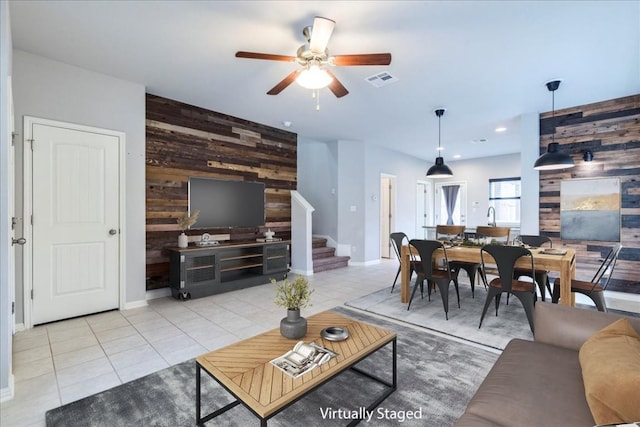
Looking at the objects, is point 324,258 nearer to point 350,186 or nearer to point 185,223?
point 350,186

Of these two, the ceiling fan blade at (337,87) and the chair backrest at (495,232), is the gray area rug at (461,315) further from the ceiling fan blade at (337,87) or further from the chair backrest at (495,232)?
the ceiling fan blade at (337,87)

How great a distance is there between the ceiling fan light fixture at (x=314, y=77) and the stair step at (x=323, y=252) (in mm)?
3957

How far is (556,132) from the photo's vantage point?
15.1ft

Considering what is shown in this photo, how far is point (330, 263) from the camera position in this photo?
6.21 m

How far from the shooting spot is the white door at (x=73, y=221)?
3.16m

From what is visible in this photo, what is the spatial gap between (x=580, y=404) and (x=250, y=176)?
4.87 m

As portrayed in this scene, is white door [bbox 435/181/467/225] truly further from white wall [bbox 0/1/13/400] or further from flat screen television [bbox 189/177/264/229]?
white wall [bbox 0/1/13/400]

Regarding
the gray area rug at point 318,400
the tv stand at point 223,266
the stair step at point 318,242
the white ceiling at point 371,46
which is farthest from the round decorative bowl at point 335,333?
the stair step at point 318,242

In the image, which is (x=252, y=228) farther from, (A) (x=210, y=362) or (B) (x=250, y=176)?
(A) (x=210, y=362)

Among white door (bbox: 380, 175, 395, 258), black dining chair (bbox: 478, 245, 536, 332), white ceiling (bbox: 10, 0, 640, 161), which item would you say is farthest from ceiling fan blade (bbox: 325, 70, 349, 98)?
white door (bbox: 380, 175, 395, 258)

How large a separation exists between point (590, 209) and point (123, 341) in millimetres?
6001

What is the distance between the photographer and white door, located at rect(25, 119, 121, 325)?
3.16m

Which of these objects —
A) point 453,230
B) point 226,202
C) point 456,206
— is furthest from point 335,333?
point 456,206

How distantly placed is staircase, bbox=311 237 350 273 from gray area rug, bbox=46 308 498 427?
3602 millimetres
